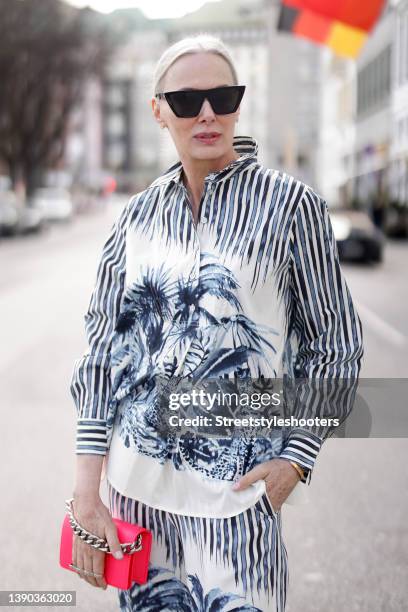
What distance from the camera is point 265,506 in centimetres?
184

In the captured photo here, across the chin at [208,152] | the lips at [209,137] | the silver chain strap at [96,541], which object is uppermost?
the lips at [209,137]

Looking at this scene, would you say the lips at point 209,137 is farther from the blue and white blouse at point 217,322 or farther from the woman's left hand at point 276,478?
the woman's left hand at point 276,478

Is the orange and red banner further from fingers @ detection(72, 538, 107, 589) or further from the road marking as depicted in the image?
fingers @ detection(72, 538, 107, 589)

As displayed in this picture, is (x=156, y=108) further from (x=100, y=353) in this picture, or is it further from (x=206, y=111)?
(x=100, y=353)

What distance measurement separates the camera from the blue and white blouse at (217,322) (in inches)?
72.5

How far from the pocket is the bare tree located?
3438cm

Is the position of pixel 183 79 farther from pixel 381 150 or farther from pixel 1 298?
pixel 381 150

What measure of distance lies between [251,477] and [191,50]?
2.82ft

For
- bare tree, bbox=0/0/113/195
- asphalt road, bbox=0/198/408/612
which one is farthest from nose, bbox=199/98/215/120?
bare tree, bbox=0/0/113/195

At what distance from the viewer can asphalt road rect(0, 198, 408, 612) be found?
11.9ft

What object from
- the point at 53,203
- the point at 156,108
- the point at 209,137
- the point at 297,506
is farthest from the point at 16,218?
the point at 209,137

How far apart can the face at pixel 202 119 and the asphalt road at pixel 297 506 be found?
1.02 meters

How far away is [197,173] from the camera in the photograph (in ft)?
6.44

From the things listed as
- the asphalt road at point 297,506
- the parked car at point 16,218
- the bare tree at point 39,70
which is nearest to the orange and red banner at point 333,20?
the asphalt road at point 297,506
